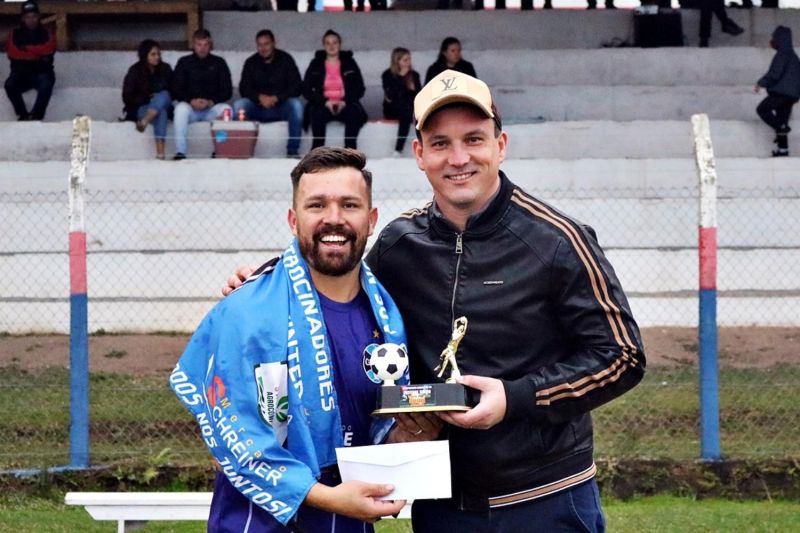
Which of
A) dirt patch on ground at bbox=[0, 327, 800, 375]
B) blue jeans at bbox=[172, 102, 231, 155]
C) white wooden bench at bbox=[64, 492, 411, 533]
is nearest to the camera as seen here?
white wooden bench at bbox=[64, 492, 411, 533]

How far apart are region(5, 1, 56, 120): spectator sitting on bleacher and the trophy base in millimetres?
11748

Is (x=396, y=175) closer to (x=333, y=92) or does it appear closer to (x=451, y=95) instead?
(x=333, y=92)

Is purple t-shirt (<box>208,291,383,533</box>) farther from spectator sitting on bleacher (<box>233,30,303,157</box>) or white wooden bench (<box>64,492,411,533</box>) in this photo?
spectator sitting on bleacher (<box>233,30,303,157</box>)

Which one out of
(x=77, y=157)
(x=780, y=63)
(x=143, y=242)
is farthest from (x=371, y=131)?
(x=77, y=157)

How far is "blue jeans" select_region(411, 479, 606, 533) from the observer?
3641mm

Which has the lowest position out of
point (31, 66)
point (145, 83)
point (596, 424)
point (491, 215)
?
point (596, 424)

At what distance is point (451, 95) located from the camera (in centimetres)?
360

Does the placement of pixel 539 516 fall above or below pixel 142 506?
above

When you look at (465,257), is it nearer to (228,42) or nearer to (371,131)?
(371,131)

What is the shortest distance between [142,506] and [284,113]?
7.58 metres

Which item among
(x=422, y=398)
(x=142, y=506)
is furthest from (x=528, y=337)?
(x=142, y=506)

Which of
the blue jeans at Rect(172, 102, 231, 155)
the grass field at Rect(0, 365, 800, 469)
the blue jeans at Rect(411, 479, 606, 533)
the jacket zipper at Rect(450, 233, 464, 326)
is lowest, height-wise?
the grass field at Rect(0, 365, 800, 469)

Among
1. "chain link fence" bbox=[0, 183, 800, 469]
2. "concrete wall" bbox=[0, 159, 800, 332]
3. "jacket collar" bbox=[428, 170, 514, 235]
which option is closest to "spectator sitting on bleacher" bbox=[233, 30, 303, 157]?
"concrete wall" bbox=[0, 159, 800, 332]

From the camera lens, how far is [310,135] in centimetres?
1341
